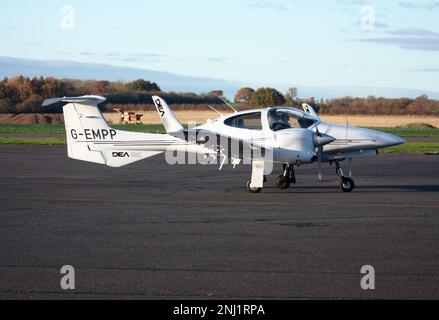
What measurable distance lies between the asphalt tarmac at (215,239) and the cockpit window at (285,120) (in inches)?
62.3

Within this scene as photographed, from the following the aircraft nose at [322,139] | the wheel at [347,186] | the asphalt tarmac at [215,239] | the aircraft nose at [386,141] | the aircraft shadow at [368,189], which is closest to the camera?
the asphalt tarmac at [215,239]

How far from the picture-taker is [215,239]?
12.2 meters

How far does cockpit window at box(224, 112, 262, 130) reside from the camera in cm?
1955

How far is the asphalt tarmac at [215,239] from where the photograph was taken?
8836 millimetres

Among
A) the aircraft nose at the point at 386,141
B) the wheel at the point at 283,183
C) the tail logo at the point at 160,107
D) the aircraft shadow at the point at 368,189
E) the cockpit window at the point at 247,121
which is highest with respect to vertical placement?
the tail logo at the point at 160,107

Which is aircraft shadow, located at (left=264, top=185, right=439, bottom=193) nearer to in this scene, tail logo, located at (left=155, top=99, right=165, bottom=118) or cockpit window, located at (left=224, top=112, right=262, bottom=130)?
cockpit window, located at (left=224, top=112, right=262, bottom=130)

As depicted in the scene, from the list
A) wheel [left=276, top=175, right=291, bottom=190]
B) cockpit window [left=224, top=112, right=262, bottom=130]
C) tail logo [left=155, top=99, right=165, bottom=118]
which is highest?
tail logo [left=155, top=99, right=165, bottom=118]

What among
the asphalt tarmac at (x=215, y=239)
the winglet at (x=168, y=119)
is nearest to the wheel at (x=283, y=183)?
the asphalt tarmac at (x=215, y=239)

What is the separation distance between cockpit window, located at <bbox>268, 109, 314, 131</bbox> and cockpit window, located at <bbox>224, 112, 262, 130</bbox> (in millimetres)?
285

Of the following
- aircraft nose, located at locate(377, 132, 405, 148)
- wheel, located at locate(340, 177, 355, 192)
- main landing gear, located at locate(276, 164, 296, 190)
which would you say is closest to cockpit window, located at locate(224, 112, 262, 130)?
main landing gear, located at locate(276, 164, 296, 190)

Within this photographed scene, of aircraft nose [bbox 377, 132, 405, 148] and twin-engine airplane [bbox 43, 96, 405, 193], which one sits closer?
twin-engine airplane [bbox 43, 96, 405, 193]

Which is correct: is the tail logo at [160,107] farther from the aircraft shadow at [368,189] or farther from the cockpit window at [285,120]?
the aircraft shadow at [368,189]
